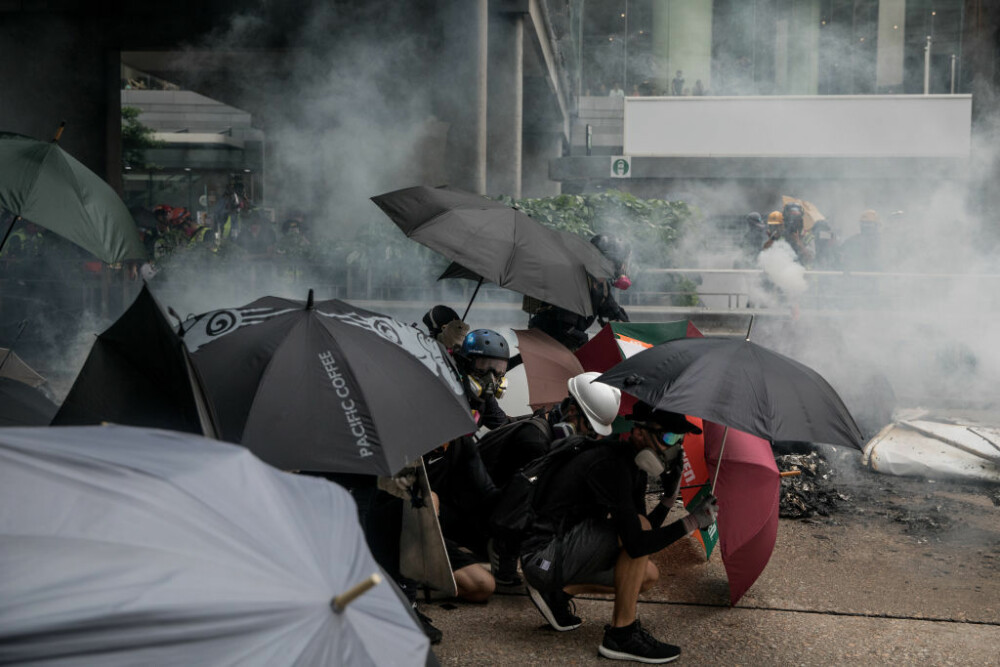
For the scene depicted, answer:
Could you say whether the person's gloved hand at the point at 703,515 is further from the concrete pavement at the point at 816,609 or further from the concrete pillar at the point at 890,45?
the concrete pillar at the point at 890,45

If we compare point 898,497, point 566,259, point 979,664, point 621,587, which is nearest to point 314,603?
point 621,587

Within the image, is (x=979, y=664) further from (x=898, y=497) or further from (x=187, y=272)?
(x=187, y=272)

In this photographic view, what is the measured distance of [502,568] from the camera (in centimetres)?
416

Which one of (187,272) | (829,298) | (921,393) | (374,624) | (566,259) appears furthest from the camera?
(829,298)

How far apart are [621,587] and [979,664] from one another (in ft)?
4.16

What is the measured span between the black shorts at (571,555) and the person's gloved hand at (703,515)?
0.28 m

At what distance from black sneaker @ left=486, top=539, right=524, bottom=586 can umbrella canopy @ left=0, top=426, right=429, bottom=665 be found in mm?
2388

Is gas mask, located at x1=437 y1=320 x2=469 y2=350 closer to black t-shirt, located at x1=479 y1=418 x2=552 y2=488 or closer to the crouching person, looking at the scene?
black t-shirt, located at x1=479 y1=418 x2=552 y2=488

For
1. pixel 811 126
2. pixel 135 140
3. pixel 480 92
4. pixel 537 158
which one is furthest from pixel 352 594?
pixel 135 140

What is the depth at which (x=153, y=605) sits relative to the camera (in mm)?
1388

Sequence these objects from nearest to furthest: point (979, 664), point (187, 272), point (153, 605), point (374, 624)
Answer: point (153, 605)
point (374, 624)
point (979, 664)
point (187, 272)

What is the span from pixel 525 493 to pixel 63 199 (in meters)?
2.21

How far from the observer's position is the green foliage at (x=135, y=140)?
3088 centimetres

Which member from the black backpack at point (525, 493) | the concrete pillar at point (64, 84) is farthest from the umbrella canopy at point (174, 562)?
the concrete pillar at point (64, 84)
